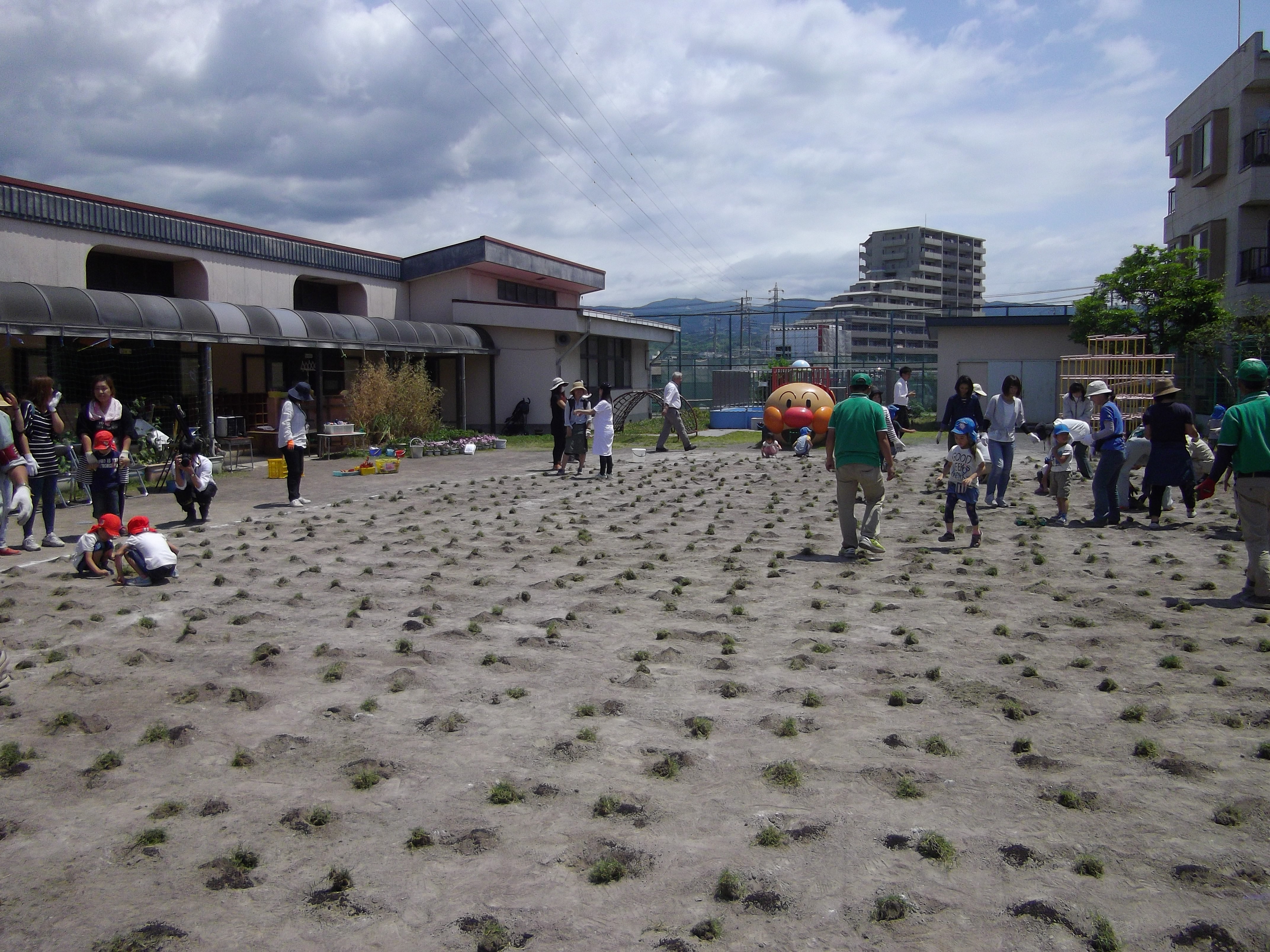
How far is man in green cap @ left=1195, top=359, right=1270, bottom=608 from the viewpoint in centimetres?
738

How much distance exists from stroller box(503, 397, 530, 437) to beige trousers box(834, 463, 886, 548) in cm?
2218

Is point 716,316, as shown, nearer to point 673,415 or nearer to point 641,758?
point 673,415

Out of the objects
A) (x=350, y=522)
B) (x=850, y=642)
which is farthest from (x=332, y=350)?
(x=850, y=642)

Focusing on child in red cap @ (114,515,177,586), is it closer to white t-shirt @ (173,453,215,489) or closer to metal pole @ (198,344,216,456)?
white t-shirt @ (173,453,215,489)

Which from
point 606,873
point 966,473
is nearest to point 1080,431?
point 966,473


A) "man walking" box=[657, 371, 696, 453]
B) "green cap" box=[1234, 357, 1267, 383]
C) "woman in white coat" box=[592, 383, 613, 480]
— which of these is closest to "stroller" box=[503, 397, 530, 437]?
"man walking" box=[657, 371, 696, 453]

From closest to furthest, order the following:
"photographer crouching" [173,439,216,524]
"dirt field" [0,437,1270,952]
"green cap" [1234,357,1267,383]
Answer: "dirt field" [0,437,1270,952]
"green cap" [1234,357,1267,383]
"photographer crouching" [173,439,216,524]

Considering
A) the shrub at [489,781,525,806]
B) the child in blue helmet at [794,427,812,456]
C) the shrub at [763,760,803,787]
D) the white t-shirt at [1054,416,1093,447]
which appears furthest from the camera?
the child in blue helmet at [794,427,812,456]

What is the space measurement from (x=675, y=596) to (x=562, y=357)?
80.6ft

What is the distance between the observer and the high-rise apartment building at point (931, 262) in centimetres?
11644

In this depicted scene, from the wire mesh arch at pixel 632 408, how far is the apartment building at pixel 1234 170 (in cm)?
1649

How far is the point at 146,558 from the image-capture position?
8367mm

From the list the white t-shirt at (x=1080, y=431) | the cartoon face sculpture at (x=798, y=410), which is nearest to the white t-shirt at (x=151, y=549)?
the white t-shirt at (x=1080, y=431)

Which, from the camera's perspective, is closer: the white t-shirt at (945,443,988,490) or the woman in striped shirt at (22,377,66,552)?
the white t-shirt at (945,443,988,490)
